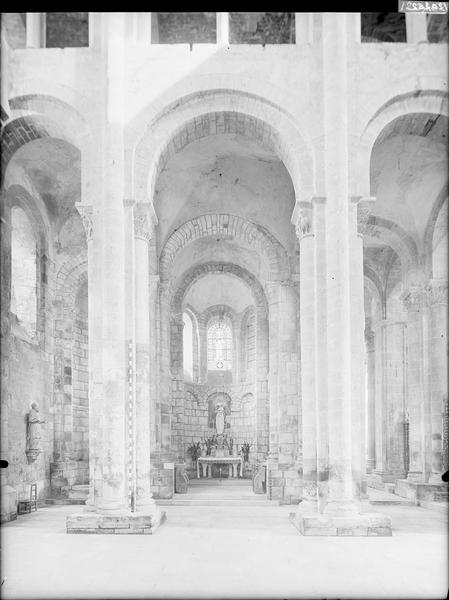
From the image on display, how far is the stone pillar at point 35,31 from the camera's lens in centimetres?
1239

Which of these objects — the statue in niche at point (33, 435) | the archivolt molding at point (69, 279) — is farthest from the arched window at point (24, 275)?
the statue in niche at point (33, 435)

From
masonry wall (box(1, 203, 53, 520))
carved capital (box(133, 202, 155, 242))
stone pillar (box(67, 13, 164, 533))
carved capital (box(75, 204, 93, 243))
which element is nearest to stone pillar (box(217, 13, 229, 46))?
stone pillar (box(67, 13, 164, 533))

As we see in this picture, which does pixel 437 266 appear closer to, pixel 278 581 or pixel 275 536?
pixel 275 536

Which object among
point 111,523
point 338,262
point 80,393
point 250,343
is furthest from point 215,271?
point 111,523

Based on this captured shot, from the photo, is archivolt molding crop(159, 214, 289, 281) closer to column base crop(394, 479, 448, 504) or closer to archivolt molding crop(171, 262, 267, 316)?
archivolt molding crop(171, 262, 267, 316)

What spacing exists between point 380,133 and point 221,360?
A: 53.3 feet

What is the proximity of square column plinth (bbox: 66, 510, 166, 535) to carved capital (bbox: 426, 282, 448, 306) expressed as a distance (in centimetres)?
906

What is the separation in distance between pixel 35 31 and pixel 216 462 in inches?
584

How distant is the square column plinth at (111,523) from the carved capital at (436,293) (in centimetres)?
906

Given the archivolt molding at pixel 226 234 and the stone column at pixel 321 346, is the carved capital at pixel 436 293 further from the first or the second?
the stone column at pixel 321 346

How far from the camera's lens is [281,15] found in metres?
16.7

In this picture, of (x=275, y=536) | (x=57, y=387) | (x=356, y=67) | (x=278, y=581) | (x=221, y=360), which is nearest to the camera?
(x=278, y=581)

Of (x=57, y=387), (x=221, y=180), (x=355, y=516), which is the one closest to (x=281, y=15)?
(x=221, y=180)

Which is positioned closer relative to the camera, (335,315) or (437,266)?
(335,315)
